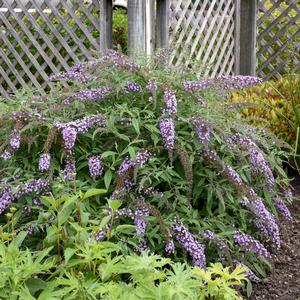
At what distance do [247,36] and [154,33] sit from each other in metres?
2.67

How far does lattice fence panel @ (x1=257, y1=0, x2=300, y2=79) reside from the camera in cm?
823

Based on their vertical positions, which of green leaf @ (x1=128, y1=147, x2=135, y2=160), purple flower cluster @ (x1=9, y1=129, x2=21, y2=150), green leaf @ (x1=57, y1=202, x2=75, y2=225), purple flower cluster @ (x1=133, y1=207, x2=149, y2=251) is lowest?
purple flower cluster @ (x1=133, y1=207, x2=149, y2=251)

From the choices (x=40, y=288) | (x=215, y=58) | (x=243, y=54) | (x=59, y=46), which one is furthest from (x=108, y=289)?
(x=243, y=54)

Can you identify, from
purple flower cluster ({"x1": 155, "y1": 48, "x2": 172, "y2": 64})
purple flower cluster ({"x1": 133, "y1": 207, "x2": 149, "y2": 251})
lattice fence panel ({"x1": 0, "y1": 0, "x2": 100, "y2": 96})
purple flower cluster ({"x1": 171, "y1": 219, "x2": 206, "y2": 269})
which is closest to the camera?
purple flower cluster ({"x1": 133, "y1": 207, "x2": 149, "y2": 251})

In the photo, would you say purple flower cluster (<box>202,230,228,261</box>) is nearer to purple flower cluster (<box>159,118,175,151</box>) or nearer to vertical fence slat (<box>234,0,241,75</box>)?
purple flower cluster (<box>159,118,175,151</box>)

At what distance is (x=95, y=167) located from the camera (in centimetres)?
369

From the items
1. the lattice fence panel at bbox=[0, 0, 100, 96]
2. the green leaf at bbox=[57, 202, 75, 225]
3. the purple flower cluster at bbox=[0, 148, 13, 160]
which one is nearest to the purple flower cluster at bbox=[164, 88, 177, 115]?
the purple flower cluster at bbox=[0, 148, 13, 160]

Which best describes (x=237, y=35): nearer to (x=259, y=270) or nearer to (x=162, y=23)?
(x=162, y=23)

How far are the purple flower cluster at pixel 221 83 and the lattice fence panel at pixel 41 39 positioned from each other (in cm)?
256

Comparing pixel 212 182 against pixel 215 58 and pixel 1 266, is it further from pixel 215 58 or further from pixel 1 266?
pixel 215 58

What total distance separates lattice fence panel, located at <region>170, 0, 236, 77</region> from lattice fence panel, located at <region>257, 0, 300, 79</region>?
423mm

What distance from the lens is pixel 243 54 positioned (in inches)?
332

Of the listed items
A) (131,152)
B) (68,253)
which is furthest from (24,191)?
(68,253)

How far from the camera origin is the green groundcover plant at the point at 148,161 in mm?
3617
